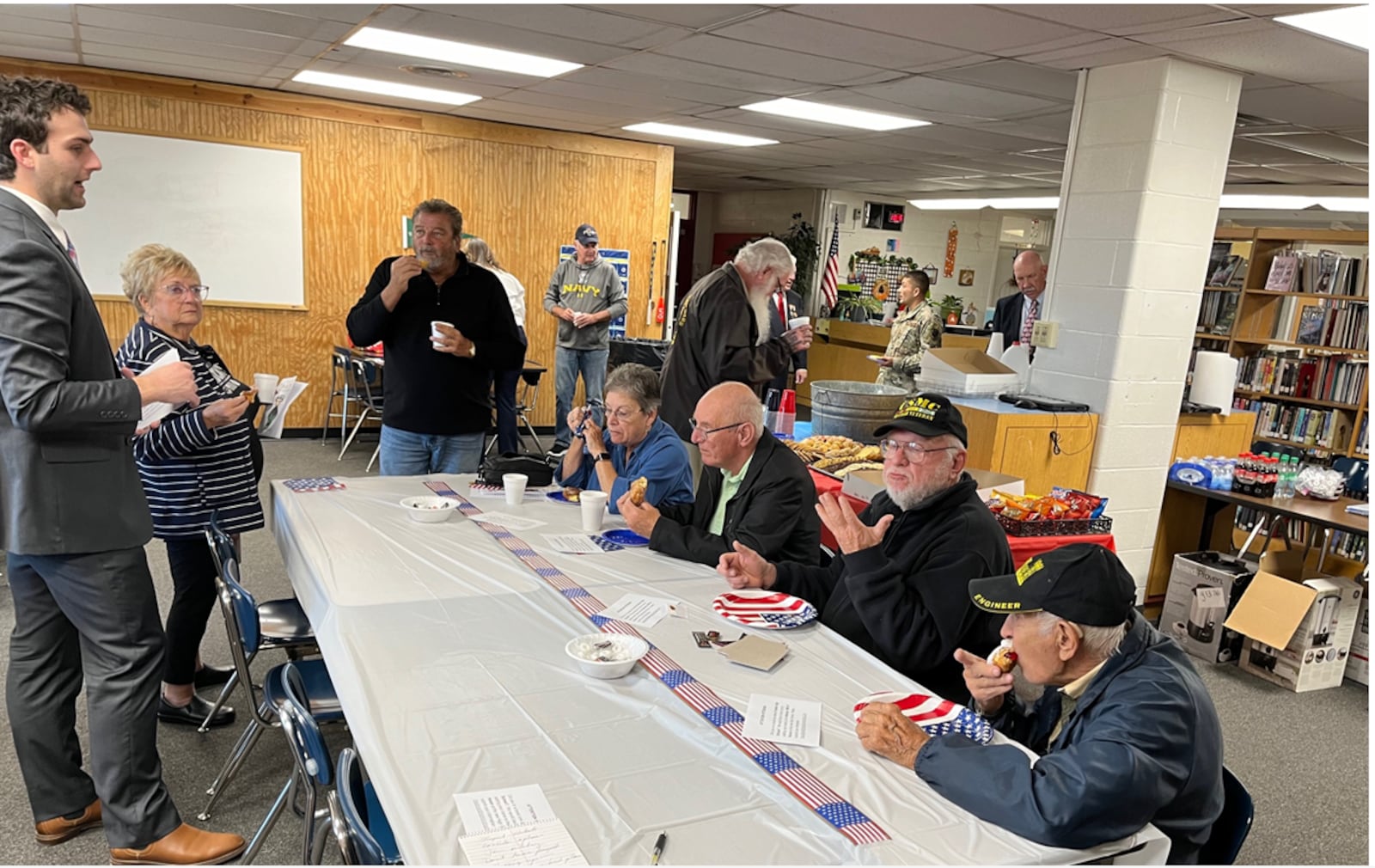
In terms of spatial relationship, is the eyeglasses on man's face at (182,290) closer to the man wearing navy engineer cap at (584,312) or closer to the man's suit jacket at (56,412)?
the man's suit jacket at (56,412)

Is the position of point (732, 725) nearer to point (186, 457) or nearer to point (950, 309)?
point (186, 457)

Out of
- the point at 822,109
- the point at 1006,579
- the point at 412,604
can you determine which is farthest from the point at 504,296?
the point at 822,109

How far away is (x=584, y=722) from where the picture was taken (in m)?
1.61

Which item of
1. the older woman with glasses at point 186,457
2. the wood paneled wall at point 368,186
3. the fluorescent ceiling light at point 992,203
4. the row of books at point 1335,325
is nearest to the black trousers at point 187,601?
the older woman with glasses at point 186,457

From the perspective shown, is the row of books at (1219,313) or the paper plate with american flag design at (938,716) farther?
the row of books at (1219,313)

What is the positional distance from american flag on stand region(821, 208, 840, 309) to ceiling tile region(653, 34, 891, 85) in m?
6.22

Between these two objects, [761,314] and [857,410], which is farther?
[857,410]

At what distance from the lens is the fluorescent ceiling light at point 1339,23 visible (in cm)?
317

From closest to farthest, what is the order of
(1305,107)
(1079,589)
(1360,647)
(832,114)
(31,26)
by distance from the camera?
(1079,589) → (1360,647) → (1305,107) → (31,26) → (832,114)

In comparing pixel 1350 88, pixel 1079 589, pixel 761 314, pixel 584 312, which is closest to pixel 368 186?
pixel 584 312

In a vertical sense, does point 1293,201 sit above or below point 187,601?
Answer: above

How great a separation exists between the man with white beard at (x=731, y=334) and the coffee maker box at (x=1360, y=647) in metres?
2.84

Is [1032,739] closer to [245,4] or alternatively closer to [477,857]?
[477,857]

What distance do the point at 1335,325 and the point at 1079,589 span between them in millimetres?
6669
